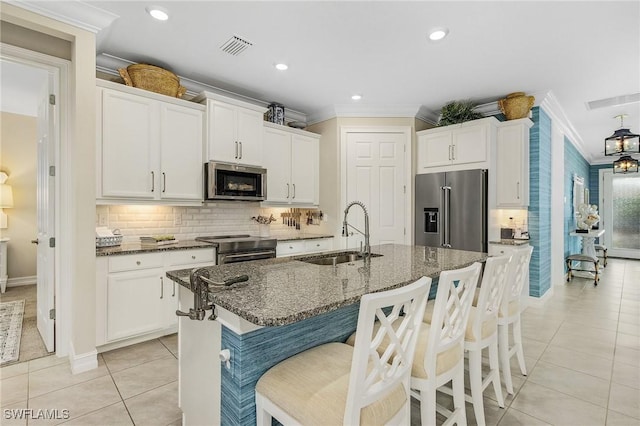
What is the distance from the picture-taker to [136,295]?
2836mm

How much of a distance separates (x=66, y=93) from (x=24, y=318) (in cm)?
256

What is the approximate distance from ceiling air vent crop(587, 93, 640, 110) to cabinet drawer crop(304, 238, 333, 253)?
13.4 ft

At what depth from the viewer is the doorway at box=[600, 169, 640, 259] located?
8.28 meters

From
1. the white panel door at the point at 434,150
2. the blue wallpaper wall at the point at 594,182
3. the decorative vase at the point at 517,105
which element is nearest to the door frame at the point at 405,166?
the white panel door at the point at 434,150

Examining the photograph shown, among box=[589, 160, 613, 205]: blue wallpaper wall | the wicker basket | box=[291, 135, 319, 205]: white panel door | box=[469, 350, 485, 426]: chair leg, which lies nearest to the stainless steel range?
box=[291, 135, 319, 205]: white panel door

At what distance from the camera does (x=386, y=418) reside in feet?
3.72

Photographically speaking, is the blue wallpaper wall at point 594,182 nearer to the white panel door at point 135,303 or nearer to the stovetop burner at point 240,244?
the stovetop burner at point 240,244

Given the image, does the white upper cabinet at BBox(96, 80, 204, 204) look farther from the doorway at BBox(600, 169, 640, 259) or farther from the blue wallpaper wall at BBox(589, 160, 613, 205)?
the doorway at BBox(600, 169, 640, 259)

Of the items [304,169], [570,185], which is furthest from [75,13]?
[570,185]

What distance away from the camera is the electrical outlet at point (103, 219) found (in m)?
3.15

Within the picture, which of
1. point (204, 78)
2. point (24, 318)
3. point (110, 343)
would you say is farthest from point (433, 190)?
point (24, 318)

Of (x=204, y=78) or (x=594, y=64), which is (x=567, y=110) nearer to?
(x=594, y=64)

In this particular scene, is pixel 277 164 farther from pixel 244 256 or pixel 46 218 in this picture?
pixel 46 218

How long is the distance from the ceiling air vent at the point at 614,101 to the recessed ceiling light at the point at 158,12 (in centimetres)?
524
